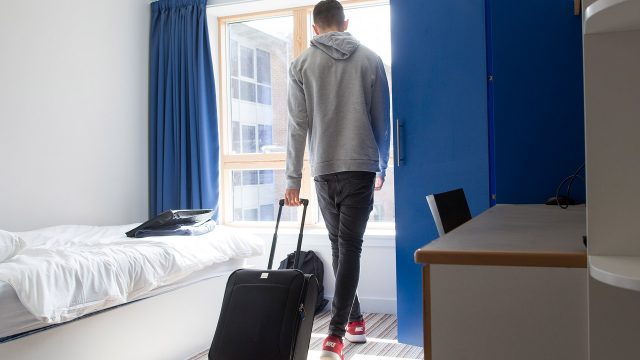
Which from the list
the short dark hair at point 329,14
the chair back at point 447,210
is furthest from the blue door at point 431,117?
the chair back at point 447,210

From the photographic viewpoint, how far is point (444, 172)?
273 centimetres

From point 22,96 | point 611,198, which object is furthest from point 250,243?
point 611,198

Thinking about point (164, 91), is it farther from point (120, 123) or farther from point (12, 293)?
point (12, 293)

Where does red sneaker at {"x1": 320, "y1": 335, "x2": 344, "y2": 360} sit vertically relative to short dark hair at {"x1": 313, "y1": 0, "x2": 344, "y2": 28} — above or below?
below

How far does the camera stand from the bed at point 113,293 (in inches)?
71.7

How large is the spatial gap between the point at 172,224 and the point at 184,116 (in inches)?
53.3

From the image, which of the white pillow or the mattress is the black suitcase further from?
the white pillow

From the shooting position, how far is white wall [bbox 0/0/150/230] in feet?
10.5

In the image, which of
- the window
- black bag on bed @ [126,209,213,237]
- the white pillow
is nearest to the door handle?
black bag on bed @ [126,209,213,237]

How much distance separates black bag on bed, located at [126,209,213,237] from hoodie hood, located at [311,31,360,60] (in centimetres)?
111

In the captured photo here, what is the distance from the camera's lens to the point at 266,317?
2105mm

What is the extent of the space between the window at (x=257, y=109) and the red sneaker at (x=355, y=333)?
1.27 m

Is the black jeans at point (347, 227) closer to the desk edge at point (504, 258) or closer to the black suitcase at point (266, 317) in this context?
the black suitcase at point (266, 317)

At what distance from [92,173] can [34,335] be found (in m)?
2.00
